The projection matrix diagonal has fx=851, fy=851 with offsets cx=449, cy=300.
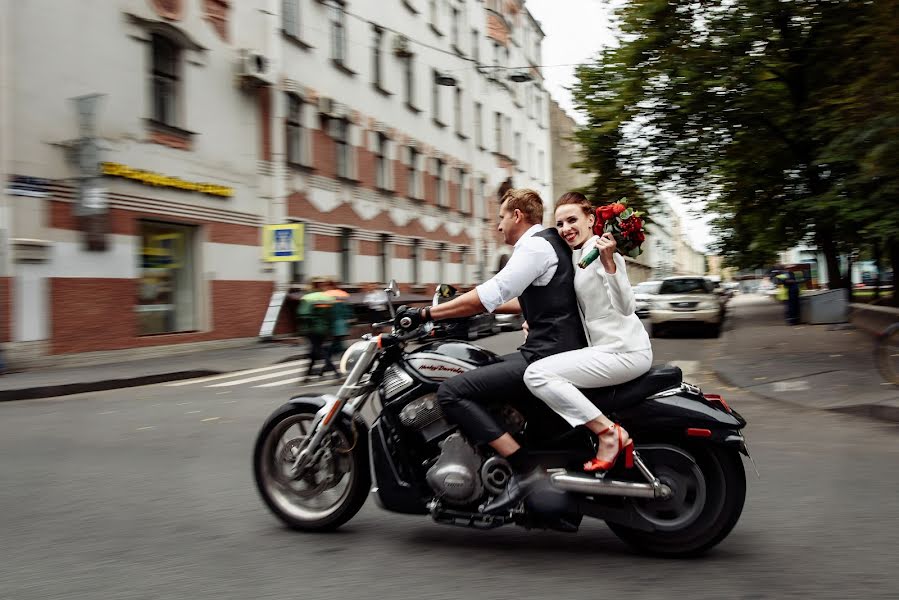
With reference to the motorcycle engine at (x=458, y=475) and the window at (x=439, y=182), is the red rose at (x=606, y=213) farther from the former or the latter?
the window at (x=439, y=182)

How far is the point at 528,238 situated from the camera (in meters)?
4.05

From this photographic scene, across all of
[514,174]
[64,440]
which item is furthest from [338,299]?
[514,174]

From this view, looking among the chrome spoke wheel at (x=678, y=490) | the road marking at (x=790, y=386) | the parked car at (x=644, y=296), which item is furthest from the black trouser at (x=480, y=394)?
the parked car at (x=644, y=296)

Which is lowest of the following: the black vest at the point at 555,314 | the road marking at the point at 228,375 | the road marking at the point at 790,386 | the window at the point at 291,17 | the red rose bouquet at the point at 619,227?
the road marking at the point at 228,375

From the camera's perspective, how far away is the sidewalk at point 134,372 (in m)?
11.8

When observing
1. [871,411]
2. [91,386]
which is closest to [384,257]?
[91,386]

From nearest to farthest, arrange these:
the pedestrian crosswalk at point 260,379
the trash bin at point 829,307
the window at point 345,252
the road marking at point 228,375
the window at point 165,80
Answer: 1. the pedestrian crosswalk at point 260,379
2. the road marking at point 228,375
3. the window at point 165,80
4. the trash bin at point 829,307
5. the window at point 345,252

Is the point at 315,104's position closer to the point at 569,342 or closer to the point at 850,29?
the point at 850,29

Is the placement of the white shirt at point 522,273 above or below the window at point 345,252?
below

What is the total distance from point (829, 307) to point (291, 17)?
16.2 metres

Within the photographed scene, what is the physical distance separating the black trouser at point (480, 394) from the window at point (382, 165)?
24887mm

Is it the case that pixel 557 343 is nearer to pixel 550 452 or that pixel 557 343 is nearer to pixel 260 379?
pixel 550 452

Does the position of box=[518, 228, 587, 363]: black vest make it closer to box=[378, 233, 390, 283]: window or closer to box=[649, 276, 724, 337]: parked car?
box=[649, 276, 724, 337]: parked car

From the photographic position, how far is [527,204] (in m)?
4.21
